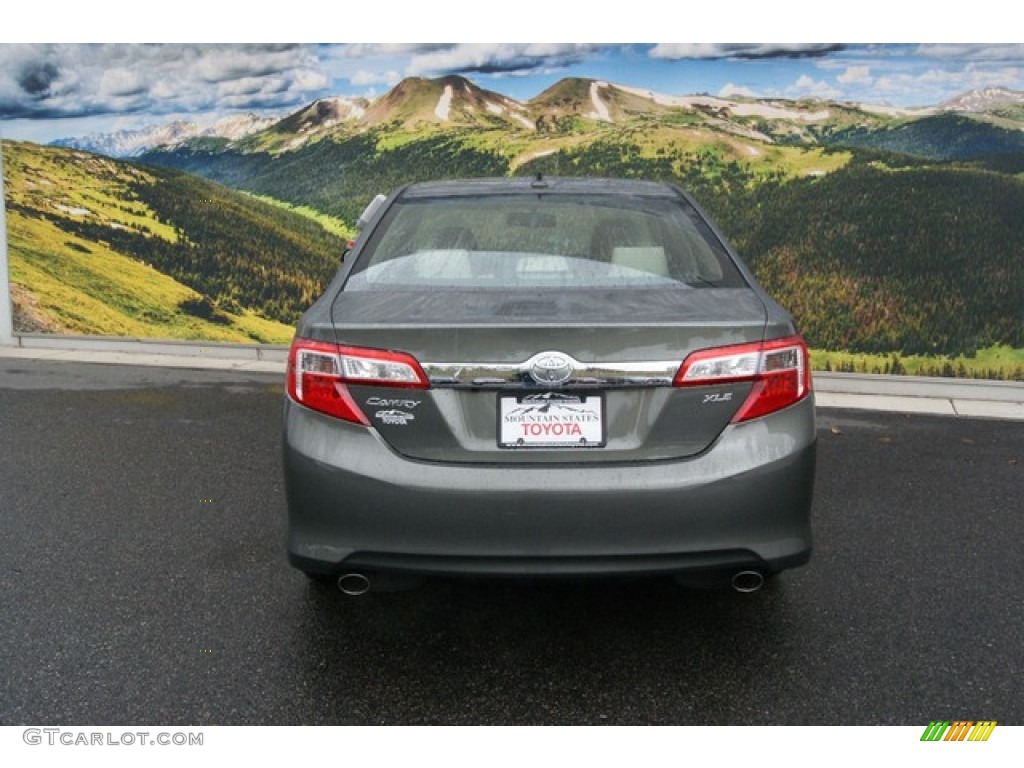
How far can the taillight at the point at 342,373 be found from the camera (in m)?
2.86

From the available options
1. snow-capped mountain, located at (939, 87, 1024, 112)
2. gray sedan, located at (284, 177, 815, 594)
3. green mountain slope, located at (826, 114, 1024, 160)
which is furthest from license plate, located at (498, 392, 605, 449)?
snow-capped mountain, located at (939, 87, 1024, 112)

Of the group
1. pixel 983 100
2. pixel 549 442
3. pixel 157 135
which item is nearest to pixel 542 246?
pixel 549 442

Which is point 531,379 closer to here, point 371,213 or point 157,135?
point 371,213

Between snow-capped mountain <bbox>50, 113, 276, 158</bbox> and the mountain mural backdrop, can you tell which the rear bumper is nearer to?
the mountain mural backdrop

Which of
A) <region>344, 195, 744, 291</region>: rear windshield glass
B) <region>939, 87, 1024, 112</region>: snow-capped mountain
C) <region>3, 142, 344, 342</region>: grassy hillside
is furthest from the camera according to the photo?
<region>3, 142, 344, 342</region>: grassy hillside

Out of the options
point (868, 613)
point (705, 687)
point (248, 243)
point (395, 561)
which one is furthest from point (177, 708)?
point (248, 243)

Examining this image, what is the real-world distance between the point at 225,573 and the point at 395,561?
142 centimetres

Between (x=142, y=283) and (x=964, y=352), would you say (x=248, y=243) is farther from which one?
(x=964, y=352)

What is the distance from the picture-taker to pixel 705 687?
3.05 metres

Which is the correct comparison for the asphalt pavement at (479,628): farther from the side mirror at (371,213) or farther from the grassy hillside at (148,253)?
the grassy hillside at (148,253)

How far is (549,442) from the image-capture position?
2.84m
